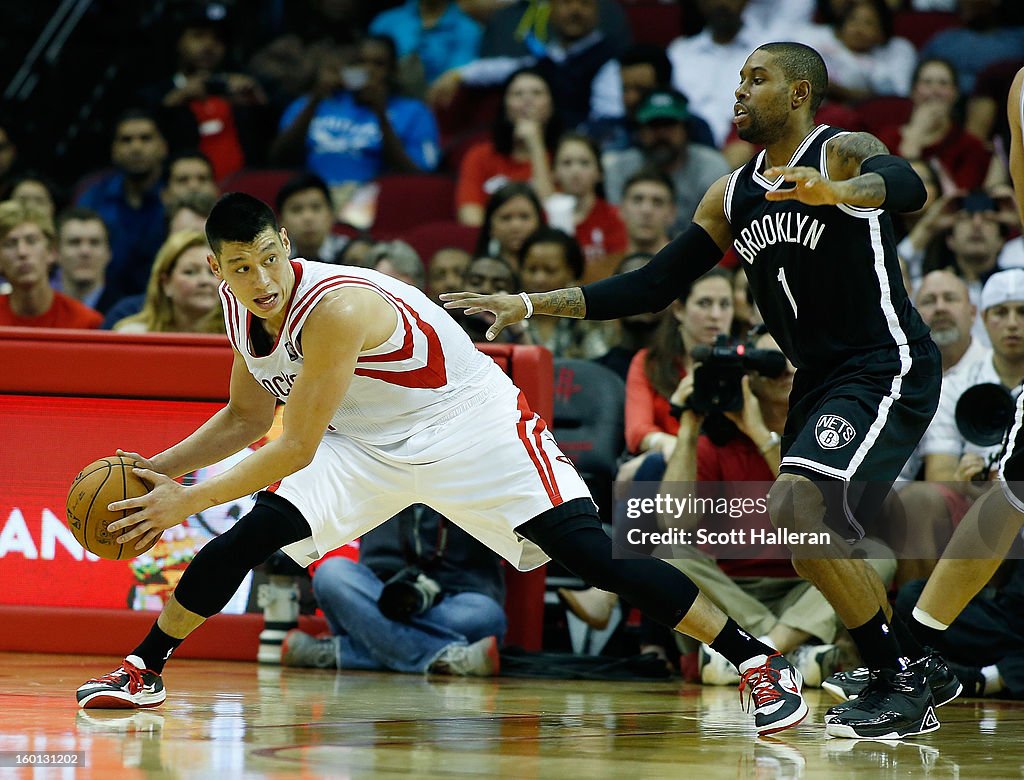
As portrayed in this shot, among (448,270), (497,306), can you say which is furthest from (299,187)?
(497,306)

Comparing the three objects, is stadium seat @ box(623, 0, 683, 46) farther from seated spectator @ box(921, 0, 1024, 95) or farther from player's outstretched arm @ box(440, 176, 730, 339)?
player's outstretched arm @ box(440, 176, 730, 339)

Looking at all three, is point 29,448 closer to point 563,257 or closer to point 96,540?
point 96,540

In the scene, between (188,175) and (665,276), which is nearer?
(665,276)

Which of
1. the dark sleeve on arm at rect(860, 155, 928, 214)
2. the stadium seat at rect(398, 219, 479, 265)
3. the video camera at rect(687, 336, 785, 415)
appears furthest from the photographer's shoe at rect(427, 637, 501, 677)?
the stadium seat at rect(398, 219, 479, 265)

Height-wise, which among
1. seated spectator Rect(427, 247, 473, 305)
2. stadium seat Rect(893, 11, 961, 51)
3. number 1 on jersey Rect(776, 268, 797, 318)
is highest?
stadium seat Rect(893, 11, 961, 51)

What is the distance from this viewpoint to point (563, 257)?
8.24 meters

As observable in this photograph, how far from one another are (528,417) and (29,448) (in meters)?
2.87

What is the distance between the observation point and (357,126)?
10805 mm

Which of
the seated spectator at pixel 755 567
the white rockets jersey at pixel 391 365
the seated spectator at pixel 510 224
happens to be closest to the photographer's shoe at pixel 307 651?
the seated spectator at pixel 755 567

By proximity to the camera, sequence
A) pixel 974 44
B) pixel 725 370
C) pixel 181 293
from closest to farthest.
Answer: pixel 725 370
pixel 181 293
pixel 974 44

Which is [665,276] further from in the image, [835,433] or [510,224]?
[510,224]

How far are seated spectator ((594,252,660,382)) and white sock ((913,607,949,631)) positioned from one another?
2.89 metres

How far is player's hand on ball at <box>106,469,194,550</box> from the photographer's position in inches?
173

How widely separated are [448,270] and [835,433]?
4113 mm
